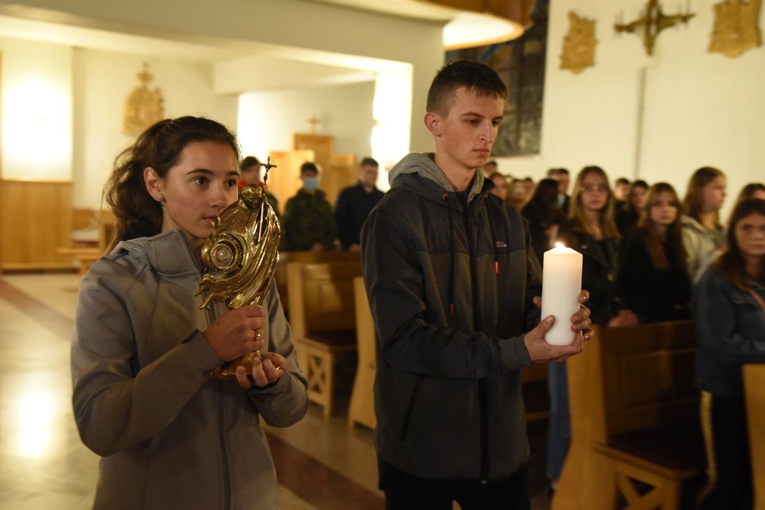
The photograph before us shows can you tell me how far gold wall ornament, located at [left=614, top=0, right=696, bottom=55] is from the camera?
32.9ft

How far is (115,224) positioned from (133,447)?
475mm

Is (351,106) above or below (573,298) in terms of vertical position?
above

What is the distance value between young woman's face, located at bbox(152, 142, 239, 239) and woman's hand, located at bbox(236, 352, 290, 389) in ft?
0.90

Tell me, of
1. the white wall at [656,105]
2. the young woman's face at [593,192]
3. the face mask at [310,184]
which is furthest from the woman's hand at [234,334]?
the white wall at [656,105]

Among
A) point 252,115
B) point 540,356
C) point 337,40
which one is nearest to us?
point 540,356

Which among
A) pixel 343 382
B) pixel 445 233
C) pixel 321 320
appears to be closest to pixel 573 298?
pixel 445 233

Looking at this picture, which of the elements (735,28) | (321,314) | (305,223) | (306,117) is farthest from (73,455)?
(306,117)

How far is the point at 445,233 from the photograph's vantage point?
1.68 metres

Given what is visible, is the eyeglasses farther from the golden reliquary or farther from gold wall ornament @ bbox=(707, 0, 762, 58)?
gold wall ornament @ bbox=(707, 0, 762, 58)

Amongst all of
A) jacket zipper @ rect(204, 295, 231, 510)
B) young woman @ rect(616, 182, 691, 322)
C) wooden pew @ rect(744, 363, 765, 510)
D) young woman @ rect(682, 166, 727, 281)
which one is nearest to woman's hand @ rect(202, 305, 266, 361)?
jacket zipper @ rect(204, 295, 231, 510)

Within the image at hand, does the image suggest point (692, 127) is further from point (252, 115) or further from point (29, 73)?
point (29, 73)

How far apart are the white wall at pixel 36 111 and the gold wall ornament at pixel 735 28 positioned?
9518 millimetres

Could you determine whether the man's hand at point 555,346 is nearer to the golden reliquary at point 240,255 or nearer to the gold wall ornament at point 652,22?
the golden reliquary at point 240,255

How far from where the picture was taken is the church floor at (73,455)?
3.46m
